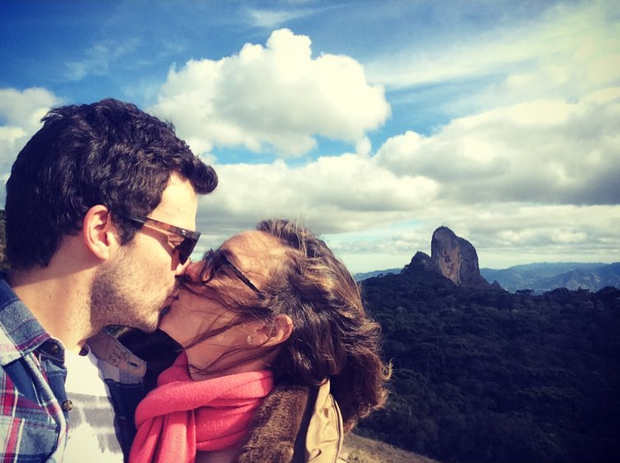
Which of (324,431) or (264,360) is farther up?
(264,360)

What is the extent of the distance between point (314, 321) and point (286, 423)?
648 mm

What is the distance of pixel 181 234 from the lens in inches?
109

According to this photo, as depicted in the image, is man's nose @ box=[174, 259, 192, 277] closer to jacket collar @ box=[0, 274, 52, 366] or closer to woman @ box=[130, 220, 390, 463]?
woman @ box=[130, 220, 390, 463]

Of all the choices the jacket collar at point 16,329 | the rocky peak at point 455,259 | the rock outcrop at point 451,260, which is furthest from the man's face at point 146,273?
the rocky peak at point 455,259

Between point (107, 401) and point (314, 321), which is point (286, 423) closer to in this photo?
point (314, 321)

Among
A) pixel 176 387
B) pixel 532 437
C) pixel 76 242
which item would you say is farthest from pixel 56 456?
pixel 532 437

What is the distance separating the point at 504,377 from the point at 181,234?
24812 mm

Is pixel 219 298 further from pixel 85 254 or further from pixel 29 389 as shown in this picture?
pixel 29 389

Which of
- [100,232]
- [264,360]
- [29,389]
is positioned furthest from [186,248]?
[29,389]

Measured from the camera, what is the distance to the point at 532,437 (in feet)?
59.3

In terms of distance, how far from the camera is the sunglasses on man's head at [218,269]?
9.08 ft

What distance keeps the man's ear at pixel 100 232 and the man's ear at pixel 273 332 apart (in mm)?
980

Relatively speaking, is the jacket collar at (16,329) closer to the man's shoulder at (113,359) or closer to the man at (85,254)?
the man at (85,254)

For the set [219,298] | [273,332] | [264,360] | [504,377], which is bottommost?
[504,377]
